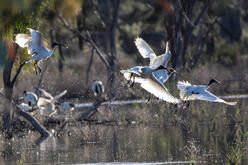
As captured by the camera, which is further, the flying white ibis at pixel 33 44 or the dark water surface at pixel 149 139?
the flying white ibis at pixel 33 44

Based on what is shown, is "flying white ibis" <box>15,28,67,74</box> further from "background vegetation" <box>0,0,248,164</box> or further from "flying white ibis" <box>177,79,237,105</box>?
"flying white ibis" <box>177,79,237,105</box>

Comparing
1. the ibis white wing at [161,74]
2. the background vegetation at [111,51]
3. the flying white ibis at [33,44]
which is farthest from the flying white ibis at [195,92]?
the flying white ibis at [33,44]

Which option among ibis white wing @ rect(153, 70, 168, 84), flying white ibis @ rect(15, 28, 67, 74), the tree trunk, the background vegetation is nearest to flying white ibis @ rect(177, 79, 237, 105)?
ibis white wing @ rect(153, 70, 168, 84)

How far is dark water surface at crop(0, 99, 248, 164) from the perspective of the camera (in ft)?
42.6

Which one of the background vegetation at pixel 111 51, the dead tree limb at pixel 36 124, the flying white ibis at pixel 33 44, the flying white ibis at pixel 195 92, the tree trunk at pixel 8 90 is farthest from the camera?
the dead tree limb at pixel 36 124

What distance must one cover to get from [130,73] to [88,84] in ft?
41.5

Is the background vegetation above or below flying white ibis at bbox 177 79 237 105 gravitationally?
above

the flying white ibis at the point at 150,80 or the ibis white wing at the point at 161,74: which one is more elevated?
the ibis white wing at the point at 161,74

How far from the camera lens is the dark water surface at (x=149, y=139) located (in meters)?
13.0

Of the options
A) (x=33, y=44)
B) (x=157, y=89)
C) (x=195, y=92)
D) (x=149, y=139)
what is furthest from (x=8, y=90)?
(x=195, y=92)

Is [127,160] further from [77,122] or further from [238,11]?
[238,11]

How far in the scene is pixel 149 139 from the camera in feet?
50.9

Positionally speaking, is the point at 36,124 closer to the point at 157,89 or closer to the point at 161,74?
the point at 161,74

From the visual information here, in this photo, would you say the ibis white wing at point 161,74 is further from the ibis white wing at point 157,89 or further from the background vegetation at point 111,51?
the background vegetation at point 111,51
